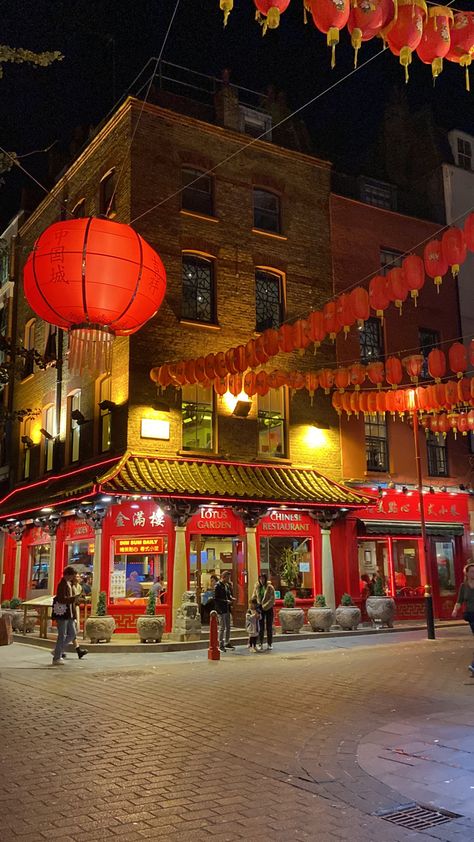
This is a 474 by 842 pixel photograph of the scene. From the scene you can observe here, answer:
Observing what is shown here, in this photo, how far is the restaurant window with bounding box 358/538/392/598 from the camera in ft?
77.2

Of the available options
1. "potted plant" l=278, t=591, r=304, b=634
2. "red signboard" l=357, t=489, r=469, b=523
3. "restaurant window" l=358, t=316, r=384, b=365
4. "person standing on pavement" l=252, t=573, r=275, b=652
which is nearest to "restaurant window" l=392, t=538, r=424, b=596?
"red signboard" l=357, t=489, r=469, b=523

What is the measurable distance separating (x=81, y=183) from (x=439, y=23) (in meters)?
19.3

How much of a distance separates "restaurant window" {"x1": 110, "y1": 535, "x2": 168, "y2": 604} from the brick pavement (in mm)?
5441

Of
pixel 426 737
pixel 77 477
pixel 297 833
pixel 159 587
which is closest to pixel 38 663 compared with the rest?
pixel 159 587

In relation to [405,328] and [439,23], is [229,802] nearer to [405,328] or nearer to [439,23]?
[439,23]

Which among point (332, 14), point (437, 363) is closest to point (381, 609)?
point (437, 363)

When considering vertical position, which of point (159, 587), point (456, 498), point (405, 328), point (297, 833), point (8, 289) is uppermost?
point (8, 289)

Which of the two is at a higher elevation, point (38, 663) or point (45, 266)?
point (45, 266)

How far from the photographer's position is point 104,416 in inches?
850

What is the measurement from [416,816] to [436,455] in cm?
2179

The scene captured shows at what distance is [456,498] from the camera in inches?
1022

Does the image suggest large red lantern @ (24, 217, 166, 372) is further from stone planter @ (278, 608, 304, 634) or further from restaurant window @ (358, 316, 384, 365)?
restaurant window @ (358, 316, 384, 365)

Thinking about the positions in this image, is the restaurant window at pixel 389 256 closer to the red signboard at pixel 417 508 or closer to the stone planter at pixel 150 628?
the red signboard at pixel 417 508

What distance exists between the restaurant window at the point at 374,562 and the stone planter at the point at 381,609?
76.8 inches
